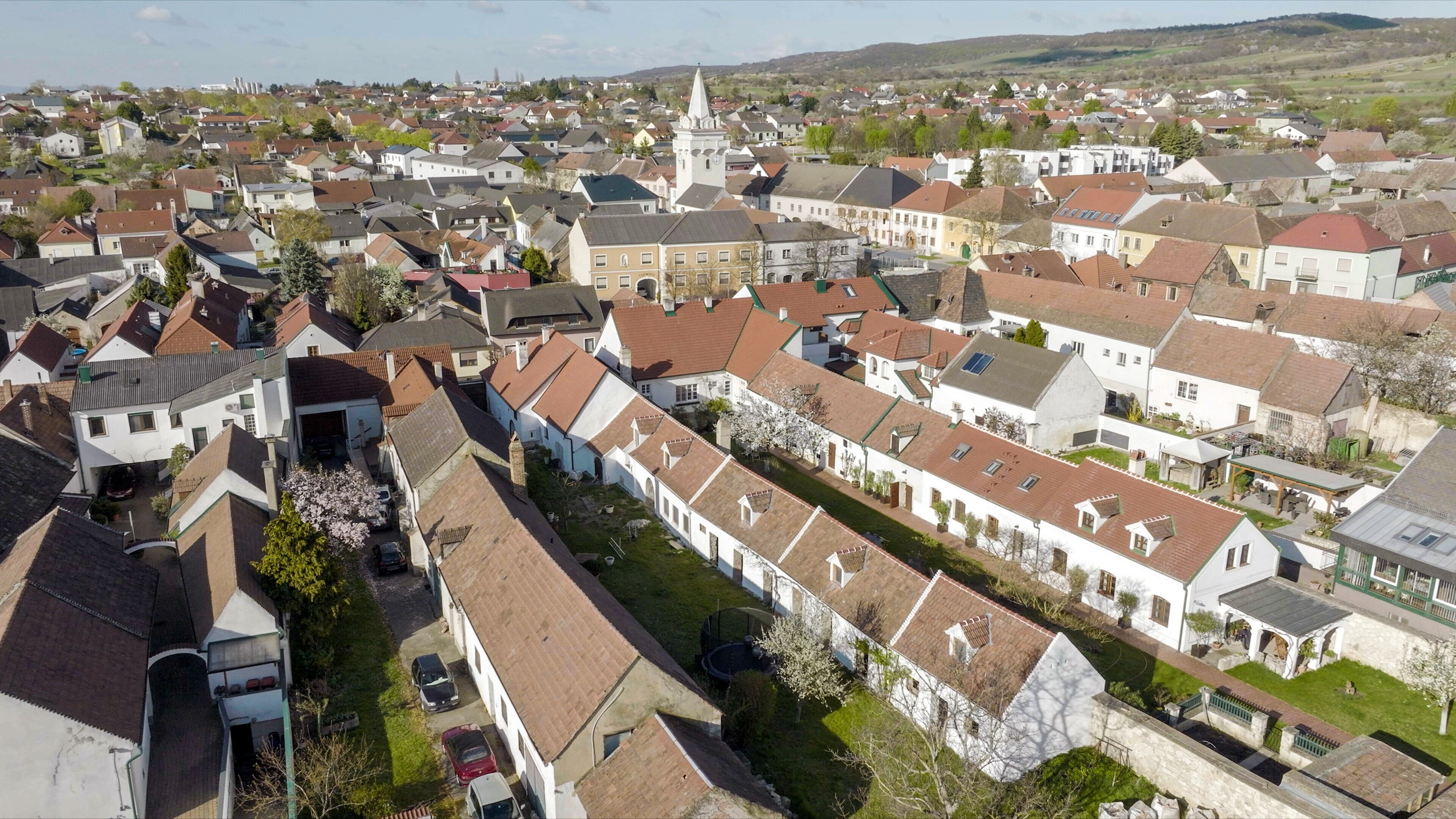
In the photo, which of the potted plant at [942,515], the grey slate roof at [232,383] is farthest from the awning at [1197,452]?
the grey slate roof at [232,383]

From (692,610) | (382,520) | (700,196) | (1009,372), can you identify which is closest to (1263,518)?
(1009,372)

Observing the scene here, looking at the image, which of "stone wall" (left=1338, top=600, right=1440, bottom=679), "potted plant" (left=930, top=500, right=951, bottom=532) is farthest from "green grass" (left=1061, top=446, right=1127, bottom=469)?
"stone wall" (left=1338, top=600, right=1440, bottom=679)

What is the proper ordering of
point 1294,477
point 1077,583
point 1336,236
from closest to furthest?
point 1077,583 → point 1294,477 → point 1336,236

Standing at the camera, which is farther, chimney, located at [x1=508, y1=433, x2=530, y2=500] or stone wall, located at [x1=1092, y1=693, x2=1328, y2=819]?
chimney, located at [x1=508, y1=433, x2=530, y2=500]

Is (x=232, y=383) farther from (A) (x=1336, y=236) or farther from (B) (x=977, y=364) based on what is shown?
(A) (x=1336, y=236)

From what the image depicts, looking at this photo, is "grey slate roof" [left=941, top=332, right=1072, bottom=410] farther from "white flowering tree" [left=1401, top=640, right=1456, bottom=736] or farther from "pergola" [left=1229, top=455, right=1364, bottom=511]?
"white flowering tree" [left=1401, top=640, right=1456, bottom=736]
